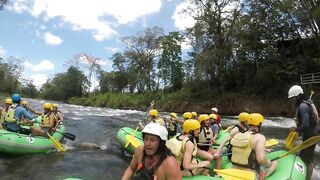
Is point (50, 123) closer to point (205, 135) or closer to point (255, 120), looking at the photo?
point (205, 135)

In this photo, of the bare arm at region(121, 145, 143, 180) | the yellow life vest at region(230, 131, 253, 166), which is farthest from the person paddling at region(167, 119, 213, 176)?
the bare arm at region(121, 145, 143, 180)

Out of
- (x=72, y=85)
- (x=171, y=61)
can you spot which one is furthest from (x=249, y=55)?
(x=72, y=85)

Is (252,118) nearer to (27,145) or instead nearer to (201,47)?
(27,145)

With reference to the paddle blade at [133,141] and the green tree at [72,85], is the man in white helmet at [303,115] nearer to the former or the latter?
the paddle blade at [133,141]

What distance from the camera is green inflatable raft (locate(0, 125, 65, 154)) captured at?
8789 millimetres

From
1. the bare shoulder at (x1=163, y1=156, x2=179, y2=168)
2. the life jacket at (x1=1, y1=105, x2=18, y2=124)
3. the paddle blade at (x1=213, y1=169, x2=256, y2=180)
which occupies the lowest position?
the paddle blade at (x1=213, y1=169, x2=256, y2=180)

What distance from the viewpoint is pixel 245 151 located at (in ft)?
17.3

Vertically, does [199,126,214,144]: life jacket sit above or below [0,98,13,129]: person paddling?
below

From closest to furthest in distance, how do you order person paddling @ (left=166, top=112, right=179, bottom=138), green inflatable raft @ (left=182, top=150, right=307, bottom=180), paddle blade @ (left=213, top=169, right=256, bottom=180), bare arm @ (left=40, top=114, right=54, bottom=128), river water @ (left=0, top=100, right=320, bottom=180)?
paddle blade @ (left=213, top=169, right=256, bottom=180), green inflatable raft @ (left=182, top=150, right=307, bottom=180), river water @ (left=0, top=100, right=320, bottom=180), person paddling @ (left=166, top=112, right=179, bottom=138), bare arm @ (left=40, top=114, right=54, bottom=128)

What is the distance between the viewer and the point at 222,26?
101 feet

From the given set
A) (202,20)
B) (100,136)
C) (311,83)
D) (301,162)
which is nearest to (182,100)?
(202,20)

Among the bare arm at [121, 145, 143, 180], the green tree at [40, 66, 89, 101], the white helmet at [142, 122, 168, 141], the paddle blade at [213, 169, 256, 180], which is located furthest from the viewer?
the green tree at [40, 66, 89, 101]

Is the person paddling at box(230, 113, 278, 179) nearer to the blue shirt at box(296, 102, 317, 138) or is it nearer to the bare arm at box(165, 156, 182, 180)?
the blue shirt at box(296, 102, 317, 138)

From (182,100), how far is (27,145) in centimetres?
2413
